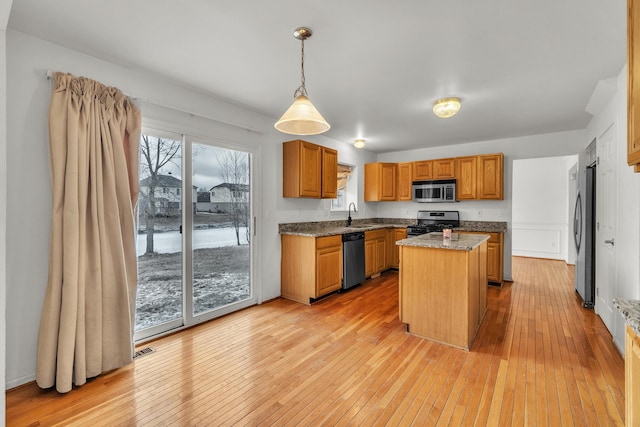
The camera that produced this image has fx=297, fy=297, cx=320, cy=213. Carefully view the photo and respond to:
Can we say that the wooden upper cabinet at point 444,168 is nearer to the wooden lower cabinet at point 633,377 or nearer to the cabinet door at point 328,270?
the cabinet door at point 328,270

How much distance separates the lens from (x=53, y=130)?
2109 millimetres

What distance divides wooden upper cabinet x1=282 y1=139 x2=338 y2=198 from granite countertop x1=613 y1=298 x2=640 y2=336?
3.30m

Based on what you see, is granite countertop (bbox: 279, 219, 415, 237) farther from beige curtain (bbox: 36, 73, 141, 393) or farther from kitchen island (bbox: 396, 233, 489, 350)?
beige curtain (bbox: 36, 73, 141, 393)

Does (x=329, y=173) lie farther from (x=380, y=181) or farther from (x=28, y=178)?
(x=28, y=178)

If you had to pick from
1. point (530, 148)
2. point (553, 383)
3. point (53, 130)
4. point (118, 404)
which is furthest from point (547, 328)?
point (53, 130)

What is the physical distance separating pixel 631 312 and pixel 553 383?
1.40 m

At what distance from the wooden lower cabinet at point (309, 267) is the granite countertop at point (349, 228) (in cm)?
10

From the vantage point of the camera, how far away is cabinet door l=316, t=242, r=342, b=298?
390 centimetres

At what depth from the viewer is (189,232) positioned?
3158 millimetres

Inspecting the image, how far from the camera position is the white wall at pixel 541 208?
6875 millimetres

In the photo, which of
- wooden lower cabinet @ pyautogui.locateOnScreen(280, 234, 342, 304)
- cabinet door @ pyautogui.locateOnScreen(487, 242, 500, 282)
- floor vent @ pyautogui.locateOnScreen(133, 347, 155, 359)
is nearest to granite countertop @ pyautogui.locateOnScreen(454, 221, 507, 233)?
cabinet door @ pyautogui.locateOnScreen(487, 242, 500, 282)

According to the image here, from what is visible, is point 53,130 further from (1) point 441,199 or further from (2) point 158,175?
(1) point 441,199

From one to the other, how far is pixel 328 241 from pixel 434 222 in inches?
106

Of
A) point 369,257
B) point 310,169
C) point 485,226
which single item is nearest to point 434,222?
point 485,226
